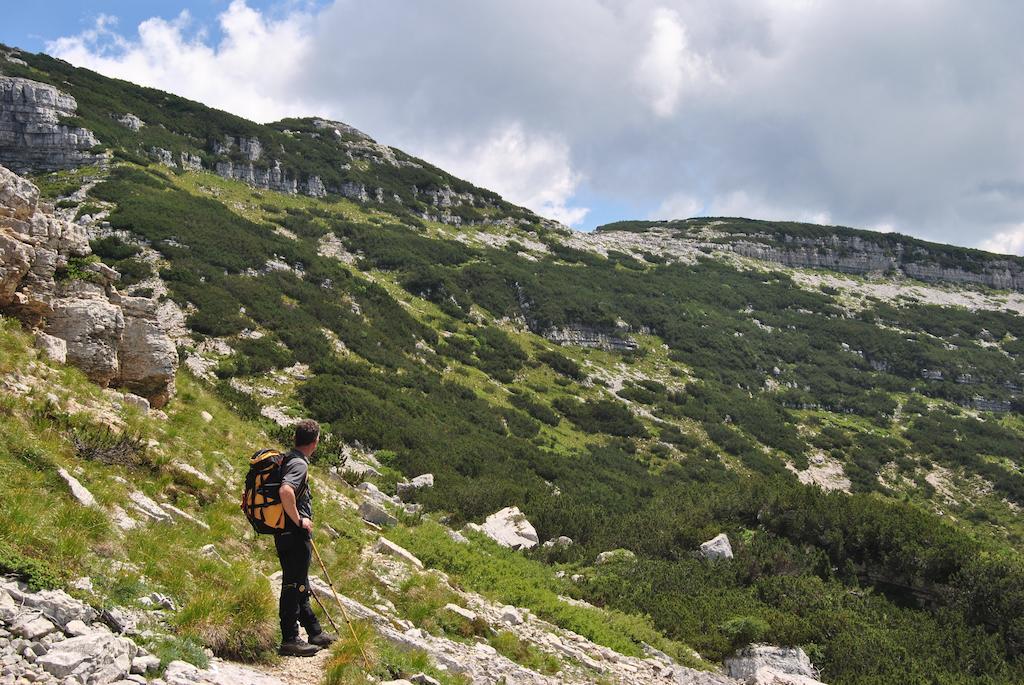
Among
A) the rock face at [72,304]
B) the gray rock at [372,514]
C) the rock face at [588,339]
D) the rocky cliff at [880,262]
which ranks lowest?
the gray rock at [372,514]

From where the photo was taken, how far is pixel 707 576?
1405cm

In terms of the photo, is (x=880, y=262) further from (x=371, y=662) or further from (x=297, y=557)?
(x=297, y=557)

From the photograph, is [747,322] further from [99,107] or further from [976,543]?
[99,107]

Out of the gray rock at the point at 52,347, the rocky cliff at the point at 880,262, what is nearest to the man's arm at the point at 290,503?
the gray rock at the point at 52,347

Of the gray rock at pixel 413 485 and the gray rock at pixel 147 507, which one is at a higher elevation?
the gray rock at pixel 147 507

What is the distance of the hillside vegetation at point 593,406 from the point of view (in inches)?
442

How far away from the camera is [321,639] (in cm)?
537

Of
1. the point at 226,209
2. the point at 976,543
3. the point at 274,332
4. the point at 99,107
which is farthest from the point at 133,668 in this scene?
the point at 99,107

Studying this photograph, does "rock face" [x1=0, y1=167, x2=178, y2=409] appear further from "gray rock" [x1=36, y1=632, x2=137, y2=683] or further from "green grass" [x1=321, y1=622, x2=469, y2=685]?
"green grass" [x1=321, y1=622, x2=469, y2=685]

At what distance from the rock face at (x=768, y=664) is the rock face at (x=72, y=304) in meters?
11.7

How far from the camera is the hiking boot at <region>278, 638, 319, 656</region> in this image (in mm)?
5176

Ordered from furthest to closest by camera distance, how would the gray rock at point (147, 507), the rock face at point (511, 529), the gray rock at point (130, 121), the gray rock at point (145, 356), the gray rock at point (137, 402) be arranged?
the gray rock at point (130, 121) → the rock face at point (511, 529) → the gray rock at point (145, 356) → the gray rock at point (137, 402) → the gray rock at point (147, 507)

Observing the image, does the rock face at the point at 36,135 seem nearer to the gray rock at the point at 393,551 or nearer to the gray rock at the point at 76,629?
the gray rock at the point at 393,551

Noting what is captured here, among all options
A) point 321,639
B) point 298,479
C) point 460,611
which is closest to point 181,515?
point 321,639
